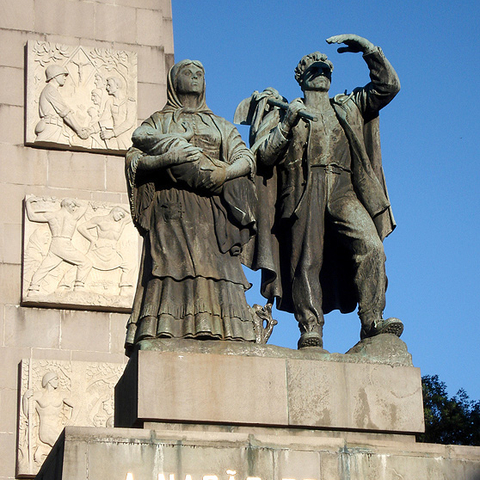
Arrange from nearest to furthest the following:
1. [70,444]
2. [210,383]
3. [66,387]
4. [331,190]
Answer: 1. [70,444]
2. [210,383]
3. [331,190]
4. [66,387]

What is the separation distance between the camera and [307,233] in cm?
1078

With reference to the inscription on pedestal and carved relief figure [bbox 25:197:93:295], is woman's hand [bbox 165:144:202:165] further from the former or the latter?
the inscription on pedestal

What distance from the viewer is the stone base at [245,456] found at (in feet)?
28.3

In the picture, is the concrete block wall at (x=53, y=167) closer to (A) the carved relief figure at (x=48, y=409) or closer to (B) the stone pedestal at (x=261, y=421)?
(A) the carved relief figure at (x=48, y=409)

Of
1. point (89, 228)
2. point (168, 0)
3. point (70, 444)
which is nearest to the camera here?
point (70, 444)

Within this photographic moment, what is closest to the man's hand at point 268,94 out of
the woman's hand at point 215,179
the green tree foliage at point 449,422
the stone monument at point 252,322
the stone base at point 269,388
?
the stone monument at point 252,322

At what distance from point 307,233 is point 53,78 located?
6164 mm

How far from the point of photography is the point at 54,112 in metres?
15.4

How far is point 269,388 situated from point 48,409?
511cm

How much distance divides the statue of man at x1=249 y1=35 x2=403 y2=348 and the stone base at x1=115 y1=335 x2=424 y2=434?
0.63 meters

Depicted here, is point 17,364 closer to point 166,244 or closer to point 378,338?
point 166,244

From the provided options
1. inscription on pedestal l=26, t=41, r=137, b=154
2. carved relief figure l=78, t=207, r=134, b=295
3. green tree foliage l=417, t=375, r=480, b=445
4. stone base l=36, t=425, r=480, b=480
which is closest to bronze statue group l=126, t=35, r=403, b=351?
stone base l=36, t=425, r=480, b=480

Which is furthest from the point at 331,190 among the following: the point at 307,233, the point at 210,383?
the point at 210,383

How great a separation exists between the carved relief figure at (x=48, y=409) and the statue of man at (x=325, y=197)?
429 centimetres
